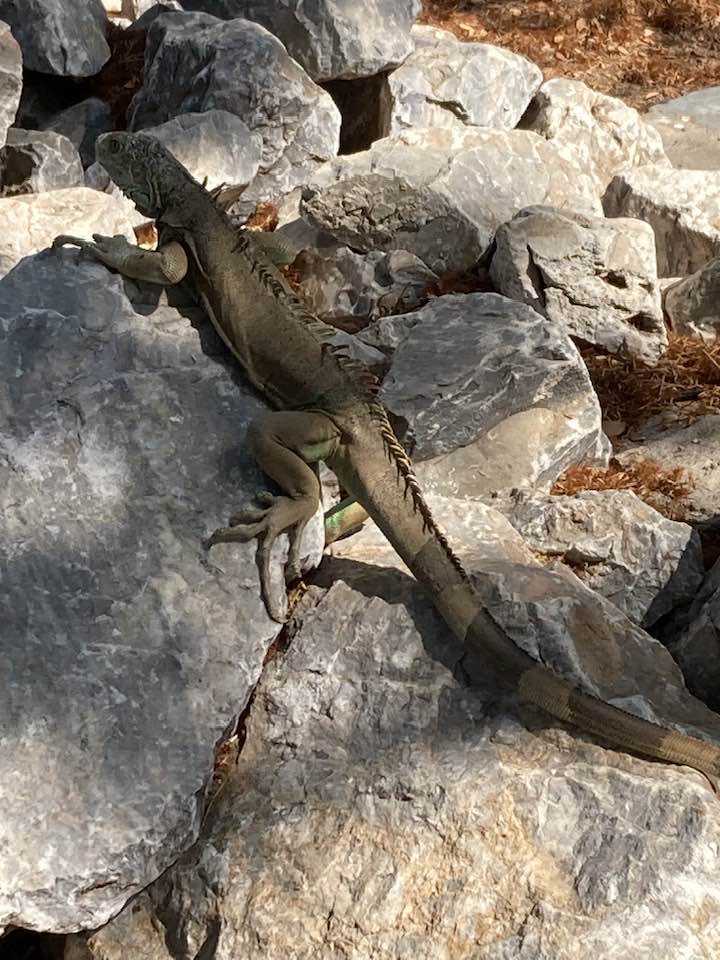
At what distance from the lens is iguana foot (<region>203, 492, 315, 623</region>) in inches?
115

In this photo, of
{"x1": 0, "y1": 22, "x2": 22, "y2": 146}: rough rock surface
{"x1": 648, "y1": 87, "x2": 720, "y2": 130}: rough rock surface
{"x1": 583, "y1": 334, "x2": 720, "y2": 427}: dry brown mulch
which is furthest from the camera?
{"x1": 648, "y1": 87, "x2": 720, "y2": 130}: rough rock surface

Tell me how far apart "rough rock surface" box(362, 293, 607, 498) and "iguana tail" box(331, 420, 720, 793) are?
0.92m

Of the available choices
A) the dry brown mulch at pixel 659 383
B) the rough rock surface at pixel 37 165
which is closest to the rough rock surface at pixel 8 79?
the rough rock surface at pixel 37 165

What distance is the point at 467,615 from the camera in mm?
2885

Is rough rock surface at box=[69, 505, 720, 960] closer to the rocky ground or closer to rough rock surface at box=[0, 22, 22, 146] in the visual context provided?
the rocky ground

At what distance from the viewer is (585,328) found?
5.04 m

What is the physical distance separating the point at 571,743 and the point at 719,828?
39 centimetres

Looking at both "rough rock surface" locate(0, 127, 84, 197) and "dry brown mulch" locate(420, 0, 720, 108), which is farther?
"dry brown mulch" locate(420, 0, 720, 108)

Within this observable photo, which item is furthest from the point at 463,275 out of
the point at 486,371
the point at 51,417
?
the point at 51,417

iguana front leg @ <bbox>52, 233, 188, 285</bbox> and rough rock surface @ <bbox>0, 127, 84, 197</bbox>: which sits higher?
iguana front leg @ <bbox>52, 233, 188, 285</bbox>

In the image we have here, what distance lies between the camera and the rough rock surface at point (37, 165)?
20.0 feet

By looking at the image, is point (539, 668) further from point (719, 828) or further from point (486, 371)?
point (486, 371)

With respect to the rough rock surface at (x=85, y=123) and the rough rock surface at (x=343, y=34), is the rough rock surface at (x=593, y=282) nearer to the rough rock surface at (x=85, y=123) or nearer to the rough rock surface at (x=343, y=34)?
the rough rock surface at (x=343, y=34)

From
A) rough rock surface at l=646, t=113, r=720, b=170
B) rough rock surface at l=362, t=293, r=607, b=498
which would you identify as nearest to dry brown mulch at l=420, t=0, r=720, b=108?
rough rock surface at l=646, t=113, r=720, b=170
